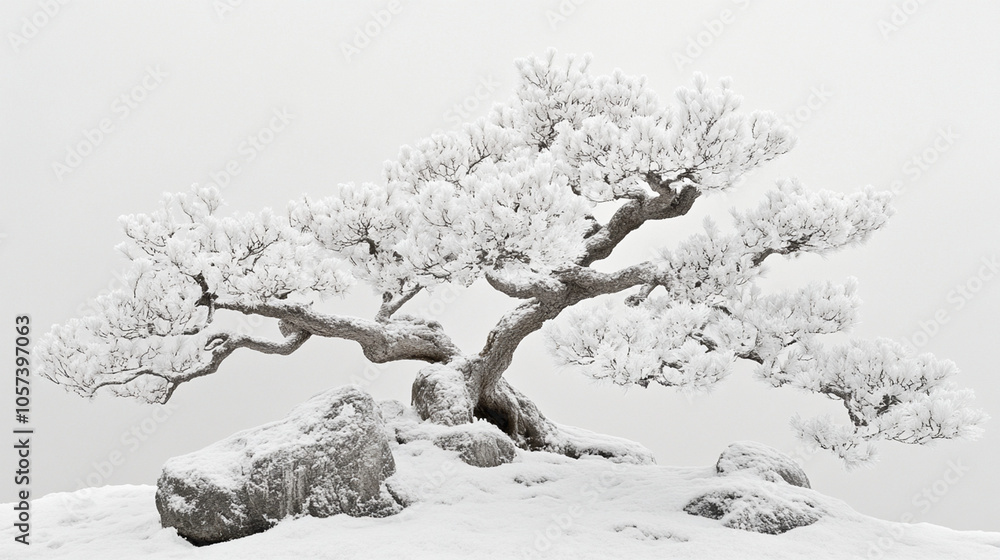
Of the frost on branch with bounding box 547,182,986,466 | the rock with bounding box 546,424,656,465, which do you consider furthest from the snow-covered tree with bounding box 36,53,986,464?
the rock with bounding box 546,424,656,465

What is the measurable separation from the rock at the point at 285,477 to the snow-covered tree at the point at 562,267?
88cm

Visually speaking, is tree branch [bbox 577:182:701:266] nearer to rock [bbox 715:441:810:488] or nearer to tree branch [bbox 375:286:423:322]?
tree branch [bbox 375:286:423:322]

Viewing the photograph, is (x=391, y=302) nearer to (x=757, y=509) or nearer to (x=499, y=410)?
(x=499, y=410)

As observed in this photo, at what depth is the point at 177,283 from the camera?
14.1 feet

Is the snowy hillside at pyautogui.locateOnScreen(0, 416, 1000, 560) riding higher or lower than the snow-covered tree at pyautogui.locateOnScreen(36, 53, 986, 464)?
lower

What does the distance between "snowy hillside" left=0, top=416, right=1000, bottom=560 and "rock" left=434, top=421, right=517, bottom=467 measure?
0.24ft

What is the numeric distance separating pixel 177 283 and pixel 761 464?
3.50 m

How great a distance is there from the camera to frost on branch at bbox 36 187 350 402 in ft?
13.8

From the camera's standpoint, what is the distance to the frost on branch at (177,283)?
421cm

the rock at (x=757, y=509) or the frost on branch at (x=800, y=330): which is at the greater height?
the frost on branch at (x=800, y=330)

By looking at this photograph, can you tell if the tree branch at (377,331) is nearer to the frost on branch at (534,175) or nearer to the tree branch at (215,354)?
the tree branch at (215,354)

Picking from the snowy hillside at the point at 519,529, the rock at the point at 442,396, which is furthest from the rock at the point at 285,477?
the rock at the point at 442,396

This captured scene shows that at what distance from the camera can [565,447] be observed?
5465 millimetres

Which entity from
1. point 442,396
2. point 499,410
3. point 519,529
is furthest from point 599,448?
point 519,529
